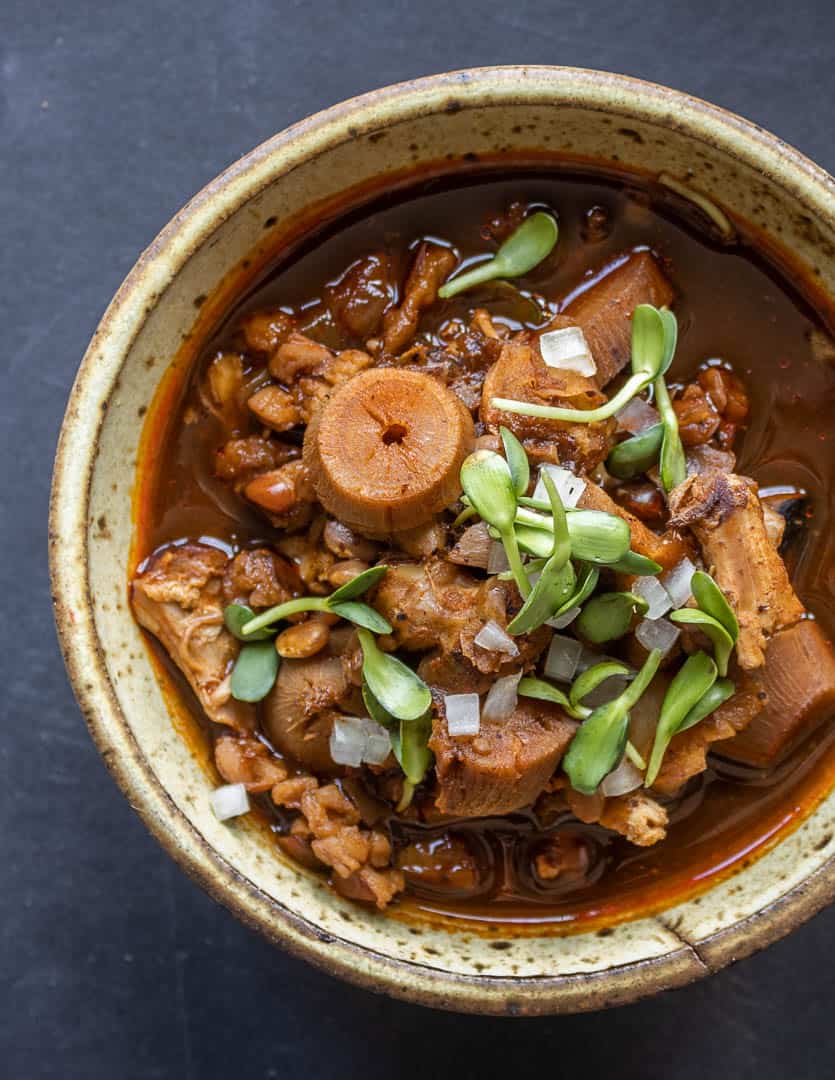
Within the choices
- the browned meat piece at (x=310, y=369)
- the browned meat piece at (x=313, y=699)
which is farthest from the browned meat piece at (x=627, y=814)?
the browned meat piece at (x=310, y=369)

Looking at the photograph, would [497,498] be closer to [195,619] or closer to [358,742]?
[358,742]

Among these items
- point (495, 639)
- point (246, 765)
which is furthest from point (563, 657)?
point (246, 765)

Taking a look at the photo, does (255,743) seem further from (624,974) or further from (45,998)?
(45,998)

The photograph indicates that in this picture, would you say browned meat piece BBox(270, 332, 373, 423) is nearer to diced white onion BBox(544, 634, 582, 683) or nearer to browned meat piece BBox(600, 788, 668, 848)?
diced white onion BBox(544, 634, 582, 683)

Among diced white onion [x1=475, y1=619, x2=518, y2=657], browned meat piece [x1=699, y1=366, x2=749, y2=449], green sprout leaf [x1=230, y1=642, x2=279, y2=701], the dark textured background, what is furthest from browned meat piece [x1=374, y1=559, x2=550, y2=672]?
the dark textured background

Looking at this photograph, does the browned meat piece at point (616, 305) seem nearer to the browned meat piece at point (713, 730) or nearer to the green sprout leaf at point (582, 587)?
the green sprout leaf at point (582, 587)

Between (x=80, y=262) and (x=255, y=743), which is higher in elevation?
(x=80, y=262)

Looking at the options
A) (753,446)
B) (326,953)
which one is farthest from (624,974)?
(753,446)
